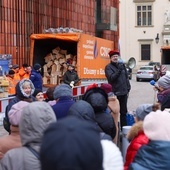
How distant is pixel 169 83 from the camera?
8117 millimetres

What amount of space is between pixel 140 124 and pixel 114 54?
604 centimetres

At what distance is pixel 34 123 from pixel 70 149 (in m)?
1.31

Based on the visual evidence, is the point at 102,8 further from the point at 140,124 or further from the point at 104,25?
the point at 140,124

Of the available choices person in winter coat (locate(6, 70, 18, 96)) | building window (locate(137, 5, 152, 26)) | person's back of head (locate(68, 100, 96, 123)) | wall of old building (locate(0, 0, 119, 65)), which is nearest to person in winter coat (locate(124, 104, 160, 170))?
person's back of head (locate(68, 100, 96, 123))

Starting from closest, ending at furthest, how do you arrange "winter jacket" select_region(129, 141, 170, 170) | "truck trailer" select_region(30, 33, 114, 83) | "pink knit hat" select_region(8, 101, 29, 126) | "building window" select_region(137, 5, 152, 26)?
"winter jacket" select_region(129, 141, 170, 170), "pink knit hat" select_region(8, 101, 29, 126), "truck trailer" select_region(30, 33, 114, 83), "building window" select_region(137, 5, 152, 26)

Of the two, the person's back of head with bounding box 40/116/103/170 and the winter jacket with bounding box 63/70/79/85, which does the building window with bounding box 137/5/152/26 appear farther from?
the person's back of head with bounding box 40/116/103/170

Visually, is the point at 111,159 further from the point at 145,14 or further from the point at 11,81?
the point at 145,14

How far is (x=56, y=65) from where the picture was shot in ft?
58.8

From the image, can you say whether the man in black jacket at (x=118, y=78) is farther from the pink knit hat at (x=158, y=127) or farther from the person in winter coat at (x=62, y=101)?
the pink knit hat at (x=158, y=127)

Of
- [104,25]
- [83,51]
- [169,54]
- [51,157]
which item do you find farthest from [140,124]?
[169,54]

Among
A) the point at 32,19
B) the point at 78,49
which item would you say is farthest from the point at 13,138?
the point at 32,19

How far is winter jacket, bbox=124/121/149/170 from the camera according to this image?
4285 millimetres

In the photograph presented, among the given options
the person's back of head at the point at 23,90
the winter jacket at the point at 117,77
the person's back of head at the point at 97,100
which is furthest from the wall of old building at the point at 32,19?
the person's back of head at the point at 97,100

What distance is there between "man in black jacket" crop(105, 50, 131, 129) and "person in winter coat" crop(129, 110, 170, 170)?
7.04 metres
